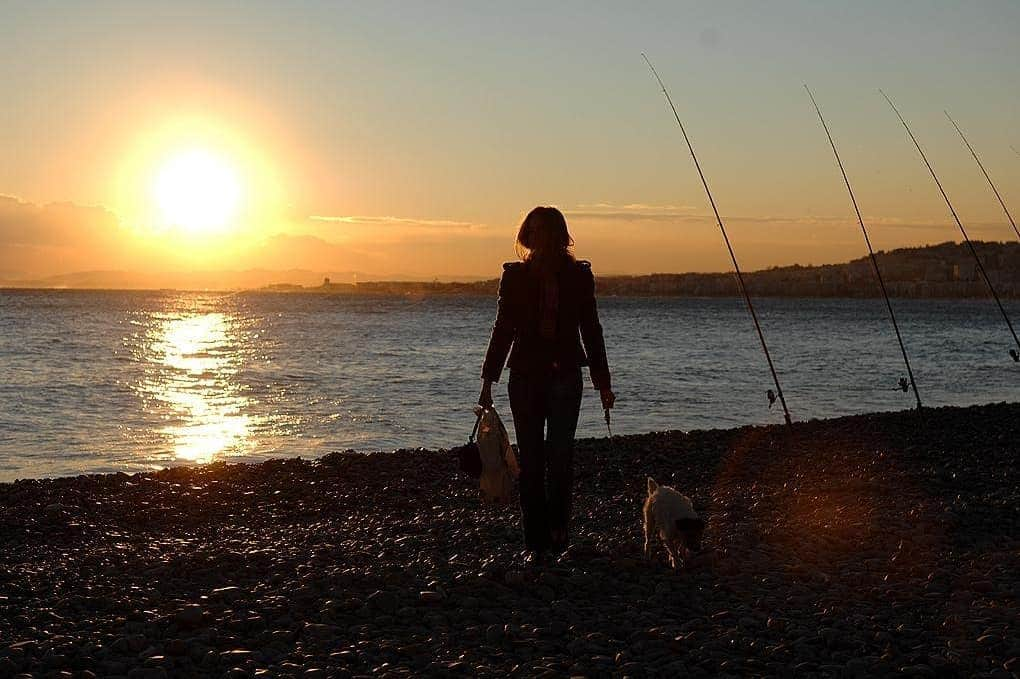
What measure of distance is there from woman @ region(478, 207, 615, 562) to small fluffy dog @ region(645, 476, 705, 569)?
2.19 feet

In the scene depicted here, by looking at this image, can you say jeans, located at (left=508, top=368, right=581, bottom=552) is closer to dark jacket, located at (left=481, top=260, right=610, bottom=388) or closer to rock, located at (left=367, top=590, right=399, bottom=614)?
dark jacket, located at (left=481, top=260, right=610, bottom=388)

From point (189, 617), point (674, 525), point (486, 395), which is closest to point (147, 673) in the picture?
point (189, 617)

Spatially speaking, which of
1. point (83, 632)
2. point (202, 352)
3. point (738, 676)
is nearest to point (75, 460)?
point (83, 632)

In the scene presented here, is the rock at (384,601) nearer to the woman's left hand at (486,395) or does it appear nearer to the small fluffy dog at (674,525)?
the woman's left hand at (486,395)

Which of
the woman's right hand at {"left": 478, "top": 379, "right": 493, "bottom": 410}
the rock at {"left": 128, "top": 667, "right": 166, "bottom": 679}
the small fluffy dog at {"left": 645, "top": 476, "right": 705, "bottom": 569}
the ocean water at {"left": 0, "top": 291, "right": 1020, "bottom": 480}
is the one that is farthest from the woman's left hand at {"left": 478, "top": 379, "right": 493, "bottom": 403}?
the ocean water at {"left": 0, "top": 291, "right": 1020, "bottom": 480}

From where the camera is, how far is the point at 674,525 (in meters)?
5.92

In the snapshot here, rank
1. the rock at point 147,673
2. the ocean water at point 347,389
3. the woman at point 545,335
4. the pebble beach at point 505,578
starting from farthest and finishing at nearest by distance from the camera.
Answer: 1. the ocean water at point 347,389
2. the woman at point 545,335
3. the pebble beach at point 505,578
4. the rock at point 147,673

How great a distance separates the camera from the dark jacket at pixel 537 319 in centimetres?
582

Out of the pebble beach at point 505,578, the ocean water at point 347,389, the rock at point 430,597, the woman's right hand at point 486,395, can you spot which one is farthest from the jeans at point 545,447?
the ocean water at point 347,389

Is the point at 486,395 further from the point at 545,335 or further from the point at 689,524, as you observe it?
the point at 689,524

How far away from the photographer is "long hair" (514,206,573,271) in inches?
229

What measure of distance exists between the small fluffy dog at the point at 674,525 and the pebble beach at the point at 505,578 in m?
0.12

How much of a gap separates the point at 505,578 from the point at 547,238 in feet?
6.53

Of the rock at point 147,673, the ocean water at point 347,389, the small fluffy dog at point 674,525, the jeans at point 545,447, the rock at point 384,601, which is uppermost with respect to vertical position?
the jeans at point 545,447
